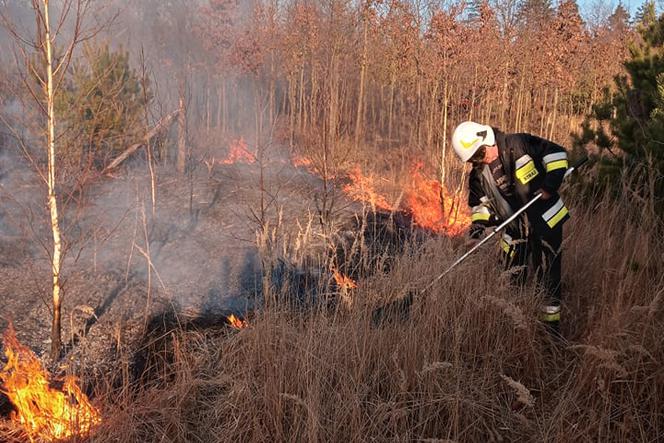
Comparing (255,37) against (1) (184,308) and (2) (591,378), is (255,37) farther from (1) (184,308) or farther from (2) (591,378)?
(2) (591,378)

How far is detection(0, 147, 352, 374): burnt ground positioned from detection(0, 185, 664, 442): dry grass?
70 centimetres

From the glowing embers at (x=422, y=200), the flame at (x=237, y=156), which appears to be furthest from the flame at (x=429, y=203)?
the flame at (x=237, y=156)

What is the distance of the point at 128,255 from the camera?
6.50m

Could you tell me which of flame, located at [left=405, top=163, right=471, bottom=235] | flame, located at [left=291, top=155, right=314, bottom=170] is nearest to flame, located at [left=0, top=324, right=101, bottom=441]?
flame, located at [left=405, top=163, right=471, bottom=235]

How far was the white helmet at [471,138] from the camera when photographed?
3652 millimetres

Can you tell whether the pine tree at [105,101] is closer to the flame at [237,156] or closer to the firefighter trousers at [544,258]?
the flame at [237,156]

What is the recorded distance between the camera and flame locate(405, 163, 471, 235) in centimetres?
761

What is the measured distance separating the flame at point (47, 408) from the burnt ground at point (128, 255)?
30 cm

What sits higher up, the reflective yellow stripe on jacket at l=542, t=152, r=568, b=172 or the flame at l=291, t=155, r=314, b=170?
the reflective yellow stripe on jacket at l=542, t=152, r=568, b=172

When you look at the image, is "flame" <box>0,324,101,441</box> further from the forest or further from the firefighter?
the firefighter

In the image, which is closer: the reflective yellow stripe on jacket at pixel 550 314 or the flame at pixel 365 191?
the reflective yellow stripe on jacket at pixel 550 314

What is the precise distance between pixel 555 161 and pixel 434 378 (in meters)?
1.96

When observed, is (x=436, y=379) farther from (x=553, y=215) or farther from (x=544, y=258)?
(x=553, y=215)

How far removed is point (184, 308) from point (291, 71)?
1079 cm
